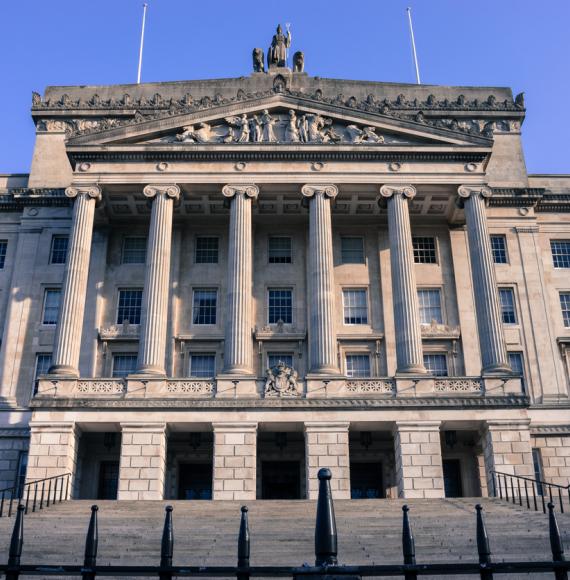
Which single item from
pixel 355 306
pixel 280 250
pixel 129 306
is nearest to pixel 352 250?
pixel 355 306

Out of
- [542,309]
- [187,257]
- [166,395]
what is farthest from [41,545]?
[542,309]

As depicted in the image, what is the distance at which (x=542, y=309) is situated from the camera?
146ft

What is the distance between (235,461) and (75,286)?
38.3 feet

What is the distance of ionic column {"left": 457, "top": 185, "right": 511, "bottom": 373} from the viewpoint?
37719 millimetres

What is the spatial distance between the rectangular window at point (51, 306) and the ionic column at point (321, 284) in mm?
14625

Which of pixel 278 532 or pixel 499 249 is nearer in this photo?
pixel 278 532

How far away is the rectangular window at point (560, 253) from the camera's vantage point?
47003 millimetres

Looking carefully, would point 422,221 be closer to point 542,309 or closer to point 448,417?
point 542,309

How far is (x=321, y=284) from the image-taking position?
127 feet

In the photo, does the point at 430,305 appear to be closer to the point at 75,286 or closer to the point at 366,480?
the point at 366,480

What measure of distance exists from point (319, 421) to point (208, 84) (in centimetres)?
2658

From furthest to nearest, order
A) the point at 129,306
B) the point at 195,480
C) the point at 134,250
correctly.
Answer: the point at 134,250 → the point at 129,306 → the point at 195,480

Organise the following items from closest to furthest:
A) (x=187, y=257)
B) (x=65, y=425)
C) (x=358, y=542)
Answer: (x=358, y=542), (x=65, y=425), (x=187, y=257)

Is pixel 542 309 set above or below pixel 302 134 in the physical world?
below
